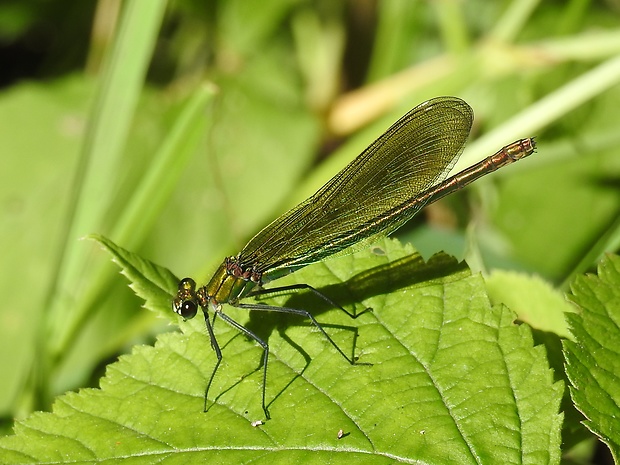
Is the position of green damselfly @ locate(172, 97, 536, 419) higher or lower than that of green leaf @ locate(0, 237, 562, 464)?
higher

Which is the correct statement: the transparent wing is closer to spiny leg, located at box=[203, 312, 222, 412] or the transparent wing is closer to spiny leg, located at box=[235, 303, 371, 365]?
spiny leg, located at box=[235, 303, 371, 365]

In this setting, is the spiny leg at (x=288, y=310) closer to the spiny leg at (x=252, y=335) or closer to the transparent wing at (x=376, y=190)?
the spiny leg at (x=252, y=335)

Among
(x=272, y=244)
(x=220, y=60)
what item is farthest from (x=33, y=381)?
(x=220, y=60)


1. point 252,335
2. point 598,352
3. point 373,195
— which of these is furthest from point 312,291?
point 598,352

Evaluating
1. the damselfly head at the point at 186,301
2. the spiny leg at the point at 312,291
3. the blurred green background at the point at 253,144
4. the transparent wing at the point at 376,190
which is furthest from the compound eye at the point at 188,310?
the blurred green background at the point at 253,144

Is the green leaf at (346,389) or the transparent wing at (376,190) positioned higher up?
the transparent wing at (376,190)

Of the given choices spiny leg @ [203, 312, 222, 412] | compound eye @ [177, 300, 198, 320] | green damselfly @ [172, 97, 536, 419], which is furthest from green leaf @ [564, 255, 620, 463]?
compound eye @ [177, 300, 198, 320]

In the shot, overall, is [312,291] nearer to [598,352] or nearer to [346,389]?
[346,389]
